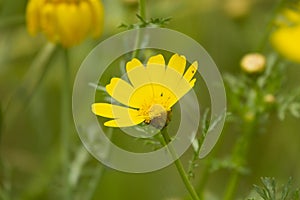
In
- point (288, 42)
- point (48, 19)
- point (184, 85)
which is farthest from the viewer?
point (288, 42)

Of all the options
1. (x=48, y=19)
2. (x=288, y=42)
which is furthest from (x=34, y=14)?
(x=288, y=42)

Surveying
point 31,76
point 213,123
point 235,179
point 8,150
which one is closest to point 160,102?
point 213,123

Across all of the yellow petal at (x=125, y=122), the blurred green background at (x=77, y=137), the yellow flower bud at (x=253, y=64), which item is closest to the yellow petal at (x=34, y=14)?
the blurred green background at (x=77, y=137)

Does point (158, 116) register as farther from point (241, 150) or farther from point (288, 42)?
point (288, 42)

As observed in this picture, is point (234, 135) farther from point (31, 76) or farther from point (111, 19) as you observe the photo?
point (31, 76)

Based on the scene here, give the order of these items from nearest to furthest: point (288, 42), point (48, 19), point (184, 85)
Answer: point (184, 85), point (48, 19), point (288, 42)

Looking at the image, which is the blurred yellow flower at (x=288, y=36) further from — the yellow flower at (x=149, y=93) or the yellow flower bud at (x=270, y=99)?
the yellow flower at (x=149, y=93)
